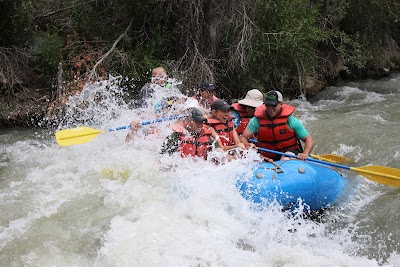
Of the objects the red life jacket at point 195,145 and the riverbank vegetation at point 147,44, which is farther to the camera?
the riverbank vegetation at point 147,44

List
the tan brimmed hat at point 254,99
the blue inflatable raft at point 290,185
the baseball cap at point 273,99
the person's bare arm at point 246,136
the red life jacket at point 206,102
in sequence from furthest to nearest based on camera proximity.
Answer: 1. the red life jacket at point 206,102
2. the tan brimmed hat at point 254,99
3. the person's bare arm at point 246,136
4. the baseball cap at point 273,99
5. the blue inflatable raft at point 290,185

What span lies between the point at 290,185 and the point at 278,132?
0.89 metres

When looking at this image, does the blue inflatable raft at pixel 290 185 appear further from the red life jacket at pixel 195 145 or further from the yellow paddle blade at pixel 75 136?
the yellow paddle blade at pixel 75 136

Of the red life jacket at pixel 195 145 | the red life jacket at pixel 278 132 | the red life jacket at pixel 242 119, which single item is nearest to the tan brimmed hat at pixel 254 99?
the red life jacket at pixel 242 119

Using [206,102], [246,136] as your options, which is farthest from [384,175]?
[206,102]

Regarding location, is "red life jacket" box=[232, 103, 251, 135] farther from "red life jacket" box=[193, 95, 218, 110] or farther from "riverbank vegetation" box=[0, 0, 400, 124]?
"riverbank vegetation" box=[0, 0, 400, 124]

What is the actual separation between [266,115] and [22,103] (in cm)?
457

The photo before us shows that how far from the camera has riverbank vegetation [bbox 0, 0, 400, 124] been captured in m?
8.10

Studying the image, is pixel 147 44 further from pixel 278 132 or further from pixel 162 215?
pixel 162 215

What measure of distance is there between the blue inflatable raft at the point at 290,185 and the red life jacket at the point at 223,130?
28.8 inches

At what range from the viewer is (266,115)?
533 centimetres

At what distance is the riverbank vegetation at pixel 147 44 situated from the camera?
810 cm

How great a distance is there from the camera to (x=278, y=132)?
5.36 metres

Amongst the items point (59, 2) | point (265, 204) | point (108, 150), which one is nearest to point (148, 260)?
point (265, 204)
